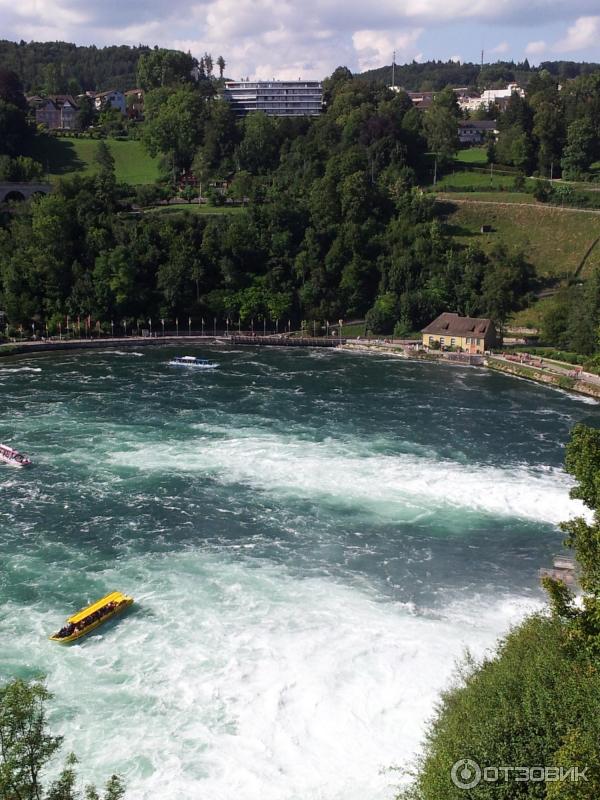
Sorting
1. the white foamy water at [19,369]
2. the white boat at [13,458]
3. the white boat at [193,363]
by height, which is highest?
the white boat at [193,363]

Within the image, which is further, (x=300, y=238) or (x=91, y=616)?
(x=300, y=238)

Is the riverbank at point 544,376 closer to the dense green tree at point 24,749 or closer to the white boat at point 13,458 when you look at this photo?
the white boat at point 13,458

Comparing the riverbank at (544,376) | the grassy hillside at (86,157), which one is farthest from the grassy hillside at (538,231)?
the grassy hillside at (86,157)

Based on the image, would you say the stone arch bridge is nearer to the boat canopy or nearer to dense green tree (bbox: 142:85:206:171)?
dense green tree (bbox: 142:85:206:171)

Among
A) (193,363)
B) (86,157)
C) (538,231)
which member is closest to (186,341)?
(193,363)

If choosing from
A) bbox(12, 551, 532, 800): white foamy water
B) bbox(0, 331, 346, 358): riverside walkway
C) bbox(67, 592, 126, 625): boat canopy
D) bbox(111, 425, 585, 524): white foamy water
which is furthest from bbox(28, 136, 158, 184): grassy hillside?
bbox(12, 551, 532, 800): white foamy water

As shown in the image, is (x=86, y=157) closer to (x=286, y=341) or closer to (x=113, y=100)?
(x=113, y=100)
